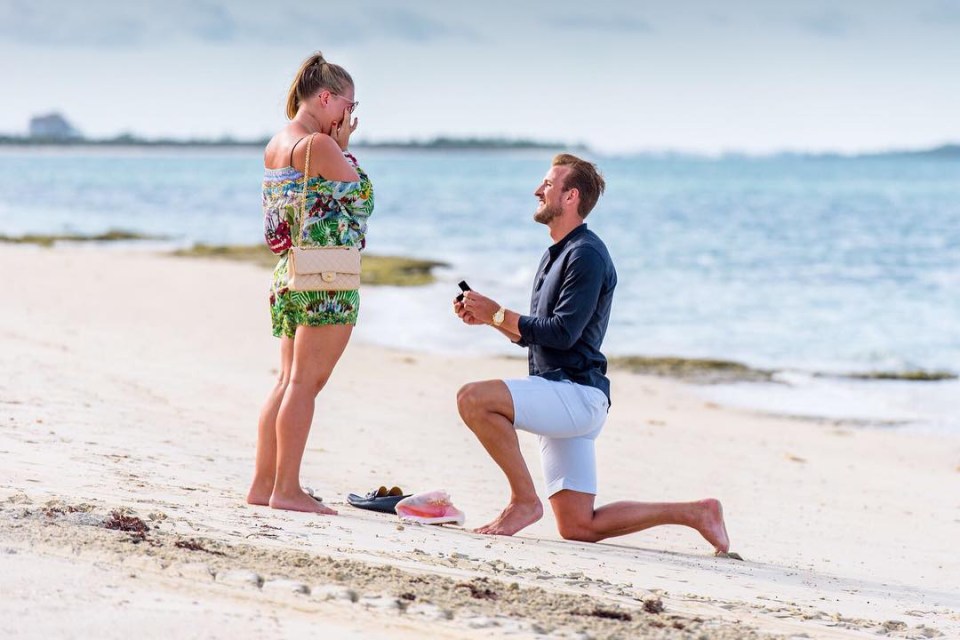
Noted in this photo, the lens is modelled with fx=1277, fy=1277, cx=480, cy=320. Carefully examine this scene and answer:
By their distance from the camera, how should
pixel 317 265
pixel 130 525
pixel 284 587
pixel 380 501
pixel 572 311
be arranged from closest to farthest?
pixel 284 587 < pixel 130 525 < pixel 317 265 < pixel 572 311 < pixel 380 501

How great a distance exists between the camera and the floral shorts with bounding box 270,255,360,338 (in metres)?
5.39

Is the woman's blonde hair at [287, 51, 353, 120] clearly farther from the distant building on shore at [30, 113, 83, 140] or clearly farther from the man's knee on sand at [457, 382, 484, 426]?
the distant building on shore at [30, 113, 83, 140]

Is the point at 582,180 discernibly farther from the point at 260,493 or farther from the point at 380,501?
the point at 260,493

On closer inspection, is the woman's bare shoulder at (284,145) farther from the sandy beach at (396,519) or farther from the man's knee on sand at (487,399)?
the sandy beach at (396,519)

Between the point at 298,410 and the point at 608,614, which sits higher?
the point at 298,410

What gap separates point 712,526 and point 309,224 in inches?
88.5

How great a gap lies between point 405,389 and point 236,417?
7.81ft

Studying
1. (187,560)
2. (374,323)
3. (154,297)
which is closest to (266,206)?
(187,560)

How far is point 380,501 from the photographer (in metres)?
5.91

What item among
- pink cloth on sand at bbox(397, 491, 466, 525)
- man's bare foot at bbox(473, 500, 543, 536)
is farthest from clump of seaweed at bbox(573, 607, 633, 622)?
pink cloth on sand at bbox(397, 491, 466, 525)

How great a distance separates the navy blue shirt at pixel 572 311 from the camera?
5469 millimetres

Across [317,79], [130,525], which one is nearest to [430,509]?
[130,525]

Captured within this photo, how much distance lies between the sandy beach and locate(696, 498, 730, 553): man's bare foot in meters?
0.11

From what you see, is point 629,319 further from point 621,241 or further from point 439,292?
point 621,241
